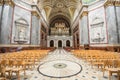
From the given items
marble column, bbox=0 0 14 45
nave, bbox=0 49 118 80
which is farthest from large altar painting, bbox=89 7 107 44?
marble column, bbox=0 0 14 45

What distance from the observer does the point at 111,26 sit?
11125 mm

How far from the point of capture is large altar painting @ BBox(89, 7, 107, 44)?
1231cm

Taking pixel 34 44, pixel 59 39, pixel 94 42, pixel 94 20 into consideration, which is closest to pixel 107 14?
pixel 94 20

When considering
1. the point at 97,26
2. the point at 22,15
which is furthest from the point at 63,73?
the point at 22,15

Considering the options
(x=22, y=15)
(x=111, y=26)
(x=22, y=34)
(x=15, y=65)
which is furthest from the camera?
(x=22, y=15)

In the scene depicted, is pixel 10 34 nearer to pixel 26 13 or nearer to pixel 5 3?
pixel 5 3

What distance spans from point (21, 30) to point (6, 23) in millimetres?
2631

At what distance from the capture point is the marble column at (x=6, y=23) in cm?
1027

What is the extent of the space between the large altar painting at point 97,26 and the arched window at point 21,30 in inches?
395

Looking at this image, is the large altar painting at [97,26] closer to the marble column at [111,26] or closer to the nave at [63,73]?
Result: the marble column at [111,26]

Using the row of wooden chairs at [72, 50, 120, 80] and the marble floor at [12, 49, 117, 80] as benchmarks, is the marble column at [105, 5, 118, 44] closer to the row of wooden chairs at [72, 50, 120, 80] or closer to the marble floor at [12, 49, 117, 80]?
the row of wooden chairs at [72, 50, 120, 80]

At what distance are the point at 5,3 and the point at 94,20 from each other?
11990mm

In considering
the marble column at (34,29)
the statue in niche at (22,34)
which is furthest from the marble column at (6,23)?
the marble column at (34,29)

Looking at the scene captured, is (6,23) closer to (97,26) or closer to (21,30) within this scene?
(21,30)
